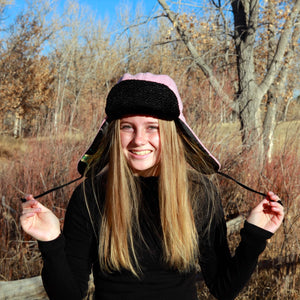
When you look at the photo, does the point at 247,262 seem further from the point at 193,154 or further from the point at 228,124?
the point at 228,124

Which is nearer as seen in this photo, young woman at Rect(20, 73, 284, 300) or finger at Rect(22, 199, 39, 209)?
finger at Rect(22, 199, 39, 209)

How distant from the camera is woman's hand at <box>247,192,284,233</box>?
118 cm

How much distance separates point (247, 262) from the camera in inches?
47.0

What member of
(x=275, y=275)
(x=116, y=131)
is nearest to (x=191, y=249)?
(x=116, y=131)

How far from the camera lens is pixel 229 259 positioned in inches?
50.3

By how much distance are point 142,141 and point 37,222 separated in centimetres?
50

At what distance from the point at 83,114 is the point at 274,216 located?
401 cm

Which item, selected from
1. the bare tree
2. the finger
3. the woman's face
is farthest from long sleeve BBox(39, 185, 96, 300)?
the bare tree

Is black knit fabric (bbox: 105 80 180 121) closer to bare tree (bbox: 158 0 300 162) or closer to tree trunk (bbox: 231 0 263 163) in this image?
bare tree (bbox: 158 0 300 162)

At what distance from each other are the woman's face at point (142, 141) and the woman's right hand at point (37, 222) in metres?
0.42

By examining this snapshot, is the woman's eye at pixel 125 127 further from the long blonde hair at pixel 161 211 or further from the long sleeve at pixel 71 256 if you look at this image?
the long sleeve at pixel 71 256

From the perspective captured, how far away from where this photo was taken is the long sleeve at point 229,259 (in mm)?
1184

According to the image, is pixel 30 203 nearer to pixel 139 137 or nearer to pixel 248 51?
pixel 139 137

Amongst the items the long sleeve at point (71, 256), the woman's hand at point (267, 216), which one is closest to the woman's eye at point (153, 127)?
the long sleeve at point (71, 256)
